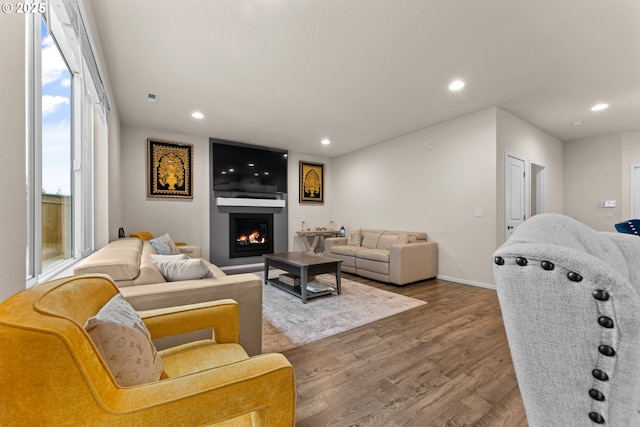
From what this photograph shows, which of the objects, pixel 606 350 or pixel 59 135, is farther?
pixel 59 135

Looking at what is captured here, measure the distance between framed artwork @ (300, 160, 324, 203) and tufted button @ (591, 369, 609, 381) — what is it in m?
6.11

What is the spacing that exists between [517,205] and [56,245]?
18.2 feet

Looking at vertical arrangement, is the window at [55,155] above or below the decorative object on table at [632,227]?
above

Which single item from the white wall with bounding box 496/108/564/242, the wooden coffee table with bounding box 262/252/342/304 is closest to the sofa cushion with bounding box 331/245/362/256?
the wooden coffee table with bounding box 262/252/342/304

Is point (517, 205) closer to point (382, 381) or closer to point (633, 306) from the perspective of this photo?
point (382, 381)

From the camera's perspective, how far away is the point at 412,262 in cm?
412

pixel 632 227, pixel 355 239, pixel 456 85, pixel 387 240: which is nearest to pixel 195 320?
pixel 632 227

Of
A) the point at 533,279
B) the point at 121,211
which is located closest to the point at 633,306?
the point at 533,279

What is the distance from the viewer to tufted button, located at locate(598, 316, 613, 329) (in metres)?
0.39

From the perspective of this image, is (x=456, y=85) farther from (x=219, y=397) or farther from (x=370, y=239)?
(x=219, y=397)

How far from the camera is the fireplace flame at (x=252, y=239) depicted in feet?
18.5

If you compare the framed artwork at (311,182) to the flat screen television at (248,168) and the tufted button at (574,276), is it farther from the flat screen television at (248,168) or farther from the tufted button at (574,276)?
the tufted button at (574,276)

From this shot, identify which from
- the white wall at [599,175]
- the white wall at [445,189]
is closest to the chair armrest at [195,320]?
the white wall at [445,189]

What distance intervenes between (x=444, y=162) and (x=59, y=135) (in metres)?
4.72
